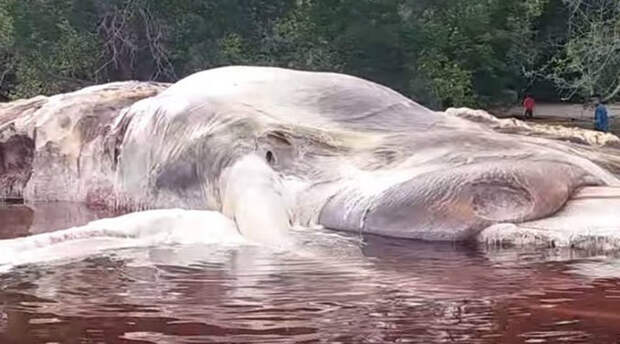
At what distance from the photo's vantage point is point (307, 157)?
31.1 ft

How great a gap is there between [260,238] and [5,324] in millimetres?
3242

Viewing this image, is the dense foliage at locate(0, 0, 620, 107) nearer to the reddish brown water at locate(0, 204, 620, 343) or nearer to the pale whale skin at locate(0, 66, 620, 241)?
the pale whale skin at locate(0, 66, 620, 241)

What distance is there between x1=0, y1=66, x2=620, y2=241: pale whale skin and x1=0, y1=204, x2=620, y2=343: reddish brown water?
1.93 ft

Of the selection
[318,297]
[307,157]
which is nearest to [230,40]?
[307,157]

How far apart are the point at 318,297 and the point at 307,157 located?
142 inches

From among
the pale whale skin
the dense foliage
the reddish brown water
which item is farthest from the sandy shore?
the reddish brown water

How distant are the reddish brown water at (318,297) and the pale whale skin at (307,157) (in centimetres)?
59

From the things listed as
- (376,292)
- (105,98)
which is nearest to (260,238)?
(376,292)

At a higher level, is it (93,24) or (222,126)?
(93,24)

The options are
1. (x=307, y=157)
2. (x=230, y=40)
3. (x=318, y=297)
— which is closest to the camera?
(x=318, y=297)

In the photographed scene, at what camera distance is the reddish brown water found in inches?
203

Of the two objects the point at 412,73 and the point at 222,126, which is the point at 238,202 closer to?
the point at 222,126

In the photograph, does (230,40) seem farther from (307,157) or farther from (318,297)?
(318,297)

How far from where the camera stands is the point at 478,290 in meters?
6.22
